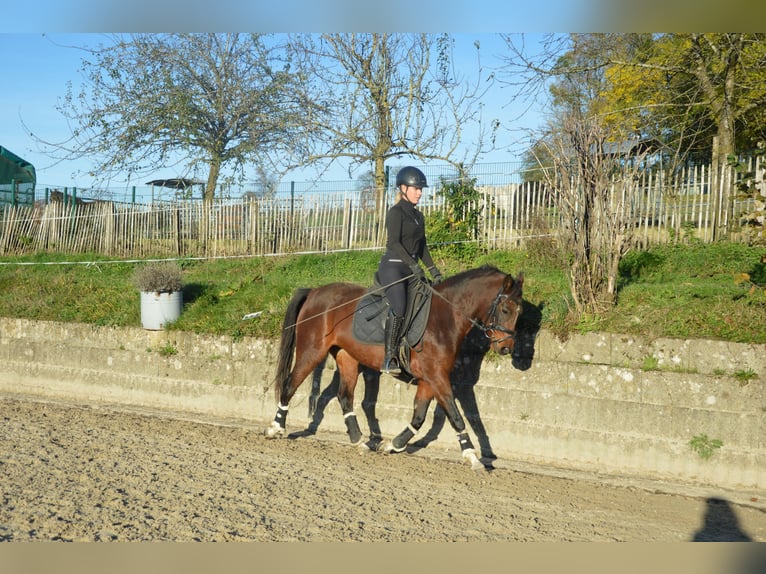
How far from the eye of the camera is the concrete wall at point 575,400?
8.47 m

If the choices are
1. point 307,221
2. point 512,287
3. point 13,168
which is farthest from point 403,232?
point 13,168

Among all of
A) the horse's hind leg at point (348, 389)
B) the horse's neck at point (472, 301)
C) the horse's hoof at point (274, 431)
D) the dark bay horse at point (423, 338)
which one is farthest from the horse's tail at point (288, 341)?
the horse's neck at point (472, 301)

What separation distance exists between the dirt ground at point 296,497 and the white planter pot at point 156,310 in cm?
287

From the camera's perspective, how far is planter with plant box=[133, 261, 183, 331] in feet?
40.9

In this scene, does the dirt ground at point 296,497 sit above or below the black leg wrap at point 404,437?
below

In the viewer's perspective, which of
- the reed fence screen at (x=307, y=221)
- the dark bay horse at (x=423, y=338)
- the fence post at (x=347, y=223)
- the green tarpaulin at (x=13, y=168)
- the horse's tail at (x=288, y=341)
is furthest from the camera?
the green tarpaulin at (x=13, y=168)

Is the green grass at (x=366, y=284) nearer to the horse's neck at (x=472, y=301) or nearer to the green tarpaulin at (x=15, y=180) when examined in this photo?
the horse's neck at (x=472, y=301)

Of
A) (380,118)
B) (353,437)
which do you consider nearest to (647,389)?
(353,437)

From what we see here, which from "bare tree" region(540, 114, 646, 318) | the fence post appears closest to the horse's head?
"bare tree" region(540, 114, 646, 318)

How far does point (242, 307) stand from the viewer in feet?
41.1

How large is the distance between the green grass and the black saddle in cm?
181

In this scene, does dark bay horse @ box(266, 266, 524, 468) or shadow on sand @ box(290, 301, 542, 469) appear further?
shadow on sand @ box(290, 301, 542, 469)

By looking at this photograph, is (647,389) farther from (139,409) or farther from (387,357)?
(139,409)

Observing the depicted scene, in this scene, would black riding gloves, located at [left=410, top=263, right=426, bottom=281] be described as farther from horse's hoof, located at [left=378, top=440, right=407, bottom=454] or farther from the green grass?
horse's hoof, located at [left=378, top=440, right=407, bottom=454]
